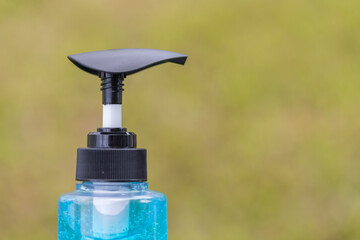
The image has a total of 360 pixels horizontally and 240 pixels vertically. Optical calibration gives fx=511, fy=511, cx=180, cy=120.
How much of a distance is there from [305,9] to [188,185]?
182 millimetres

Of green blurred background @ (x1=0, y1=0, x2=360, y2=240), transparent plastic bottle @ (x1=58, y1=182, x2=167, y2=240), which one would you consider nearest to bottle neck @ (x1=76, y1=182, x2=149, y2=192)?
transparent plastic bottle @ (x1=58, y1=182, x2=167, y2=240)

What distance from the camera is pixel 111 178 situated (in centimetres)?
25

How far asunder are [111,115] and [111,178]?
0.10 feet

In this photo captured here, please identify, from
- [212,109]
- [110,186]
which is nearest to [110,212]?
[110,186]

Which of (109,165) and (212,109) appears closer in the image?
(109,165)

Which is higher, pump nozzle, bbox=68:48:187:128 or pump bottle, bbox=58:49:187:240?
pump nozzle, bbox=68:48:187:128

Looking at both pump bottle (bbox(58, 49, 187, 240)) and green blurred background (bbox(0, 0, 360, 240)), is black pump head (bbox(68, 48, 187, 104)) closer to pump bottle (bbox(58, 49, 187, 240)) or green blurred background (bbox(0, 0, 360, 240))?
pump bottle (bbox(58, 49, 187, 240))

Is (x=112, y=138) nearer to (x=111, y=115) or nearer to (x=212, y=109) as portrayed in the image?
(x=111, y=115)

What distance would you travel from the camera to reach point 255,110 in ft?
1.43

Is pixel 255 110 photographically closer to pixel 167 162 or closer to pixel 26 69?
pixel 167 162

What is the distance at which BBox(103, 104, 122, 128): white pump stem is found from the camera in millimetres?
257

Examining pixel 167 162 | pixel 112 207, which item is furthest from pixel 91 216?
pixel 167 162

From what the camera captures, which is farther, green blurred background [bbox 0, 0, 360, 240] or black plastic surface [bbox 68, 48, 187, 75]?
green blurred background [bbox 0, 0, 360, 240]

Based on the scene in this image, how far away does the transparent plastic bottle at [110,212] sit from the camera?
0.84 feet
